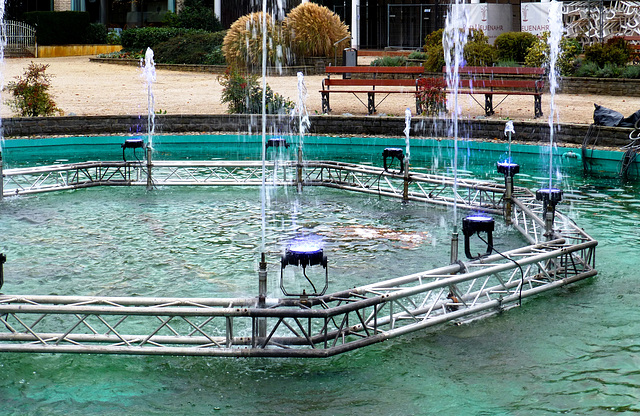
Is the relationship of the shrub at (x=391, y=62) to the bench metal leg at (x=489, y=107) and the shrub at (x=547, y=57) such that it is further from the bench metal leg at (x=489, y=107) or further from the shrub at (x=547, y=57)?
the bench metal leg at (x=489, y=107)

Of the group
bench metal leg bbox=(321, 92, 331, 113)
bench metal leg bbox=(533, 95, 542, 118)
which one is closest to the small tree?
bench metal leg bbox=(321, 92, 331, 113)

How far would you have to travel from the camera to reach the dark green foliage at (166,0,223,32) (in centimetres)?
4128

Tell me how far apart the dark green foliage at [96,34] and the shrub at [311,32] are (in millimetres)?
14924

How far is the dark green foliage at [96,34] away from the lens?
42.6 m

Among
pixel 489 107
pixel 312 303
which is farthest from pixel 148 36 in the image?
pixel 312 303

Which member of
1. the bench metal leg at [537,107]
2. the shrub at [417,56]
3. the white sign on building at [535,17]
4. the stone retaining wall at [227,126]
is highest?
the white sign on building at [535,17]

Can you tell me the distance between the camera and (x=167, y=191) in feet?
49.4

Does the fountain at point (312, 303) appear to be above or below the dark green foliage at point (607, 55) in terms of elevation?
below

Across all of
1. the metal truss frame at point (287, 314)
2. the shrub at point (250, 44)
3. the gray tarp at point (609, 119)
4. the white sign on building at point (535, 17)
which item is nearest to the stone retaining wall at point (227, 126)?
the gray tarp at point (609, 119)

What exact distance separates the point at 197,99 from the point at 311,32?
7.54 metres

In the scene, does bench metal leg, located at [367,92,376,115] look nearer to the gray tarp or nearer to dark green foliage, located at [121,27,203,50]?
the gray tarp

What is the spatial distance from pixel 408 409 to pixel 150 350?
2.21 m

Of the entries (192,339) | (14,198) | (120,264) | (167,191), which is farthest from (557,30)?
(192,339)

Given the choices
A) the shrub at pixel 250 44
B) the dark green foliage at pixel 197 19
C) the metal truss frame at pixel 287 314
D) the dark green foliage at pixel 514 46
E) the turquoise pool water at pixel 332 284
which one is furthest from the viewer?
the dark green foliage at pixel 197 19
